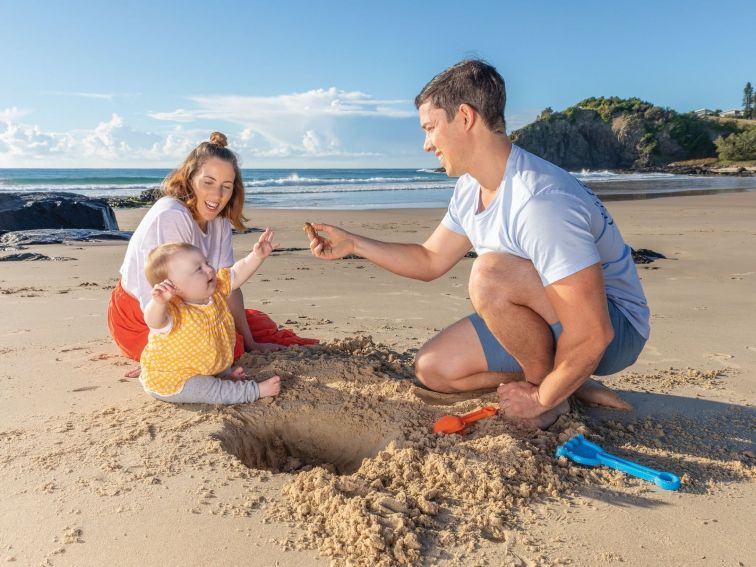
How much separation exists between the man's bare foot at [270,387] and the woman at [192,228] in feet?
1.99

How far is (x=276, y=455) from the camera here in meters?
2.75

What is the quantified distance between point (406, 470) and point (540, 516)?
484 mm

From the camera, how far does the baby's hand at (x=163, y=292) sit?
8.73ft

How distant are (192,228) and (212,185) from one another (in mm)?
242

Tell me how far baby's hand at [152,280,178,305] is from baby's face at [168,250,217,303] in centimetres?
11

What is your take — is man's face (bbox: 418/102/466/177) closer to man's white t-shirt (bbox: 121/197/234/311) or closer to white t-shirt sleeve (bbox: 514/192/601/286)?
white t-shirt sleeve (bbox: 514/192/601/286)

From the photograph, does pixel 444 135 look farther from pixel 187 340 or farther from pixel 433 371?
pixel 187 340

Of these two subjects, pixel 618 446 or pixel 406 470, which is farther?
pixel 618 446

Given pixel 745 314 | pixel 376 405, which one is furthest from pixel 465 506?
pixel 745 314

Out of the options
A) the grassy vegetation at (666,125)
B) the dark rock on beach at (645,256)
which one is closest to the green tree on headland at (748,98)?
the grassy vegetation at (666,125)

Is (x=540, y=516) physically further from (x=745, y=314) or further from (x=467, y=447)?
(x=745, y=314)

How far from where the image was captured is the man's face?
2.54 m

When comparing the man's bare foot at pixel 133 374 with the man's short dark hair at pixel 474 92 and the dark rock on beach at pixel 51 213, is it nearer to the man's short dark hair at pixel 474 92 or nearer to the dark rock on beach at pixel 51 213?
the man's short dark hair at pixel 474 92

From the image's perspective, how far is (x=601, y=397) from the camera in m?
3.01
